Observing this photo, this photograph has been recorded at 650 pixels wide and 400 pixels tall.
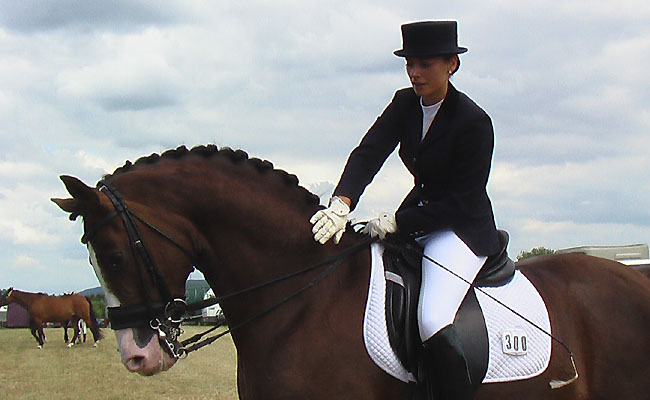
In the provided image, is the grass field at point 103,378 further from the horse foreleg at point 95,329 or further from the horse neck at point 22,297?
→ the horse neck at point 22,297

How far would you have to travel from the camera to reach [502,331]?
15.1 ft

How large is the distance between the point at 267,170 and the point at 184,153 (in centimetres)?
51

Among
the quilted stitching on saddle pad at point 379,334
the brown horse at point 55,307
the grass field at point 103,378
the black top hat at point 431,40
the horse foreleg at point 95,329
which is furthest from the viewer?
the brown horse at point 55,307

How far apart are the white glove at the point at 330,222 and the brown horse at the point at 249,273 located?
128 millimetres

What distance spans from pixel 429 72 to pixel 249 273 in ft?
5.27

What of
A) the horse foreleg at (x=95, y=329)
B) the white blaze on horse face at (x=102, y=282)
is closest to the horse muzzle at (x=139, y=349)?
the white blaze on horse face at (x=102, y=282)

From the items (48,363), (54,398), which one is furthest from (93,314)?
(54,398)

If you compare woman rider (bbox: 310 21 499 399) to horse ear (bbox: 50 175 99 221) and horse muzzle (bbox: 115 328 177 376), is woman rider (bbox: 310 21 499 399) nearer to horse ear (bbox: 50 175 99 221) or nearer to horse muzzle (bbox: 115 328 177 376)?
horse muzzle (bbox: 115 328 177 376)

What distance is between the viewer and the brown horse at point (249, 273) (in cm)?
410

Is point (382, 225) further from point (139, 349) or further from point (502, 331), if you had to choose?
point (139, 349)

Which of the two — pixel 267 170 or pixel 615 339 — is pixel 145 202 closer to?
pixel 267 170

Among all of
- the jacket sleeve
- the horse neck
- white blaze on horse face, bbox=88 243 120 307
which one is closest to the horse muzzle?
white blaze on horse face, bbox=88 243 120 307

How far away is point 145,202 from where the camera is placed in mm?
4277

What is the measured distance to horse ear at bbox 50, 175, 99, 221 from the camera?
405 centimetres
